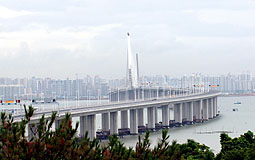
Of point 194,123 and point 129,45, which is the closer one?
point 194,123

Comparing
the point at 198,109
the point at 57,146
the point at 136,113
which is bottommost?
the point at 198,109

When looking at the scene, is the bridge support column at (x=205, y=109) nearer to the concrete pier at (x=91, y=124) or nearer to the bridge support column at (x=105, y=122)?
the bridge support column at (x=105, y=122)

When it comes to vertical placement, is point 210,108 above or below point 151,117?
below

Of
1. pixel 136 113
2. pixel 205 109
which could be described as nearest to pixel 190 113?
pixel 205 109

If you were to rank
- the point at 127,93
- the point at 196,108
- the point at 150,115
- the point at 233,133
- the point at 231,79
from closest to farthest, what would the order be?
the point at 233,133 < the point at 150,115 < the point at 196,108 < the point at 127,93 < the point at 231,79

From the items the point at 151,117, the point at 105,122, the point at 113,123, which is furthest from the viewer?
the point at 151,117

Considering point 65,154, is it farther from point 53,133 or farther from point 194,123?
point 194,123

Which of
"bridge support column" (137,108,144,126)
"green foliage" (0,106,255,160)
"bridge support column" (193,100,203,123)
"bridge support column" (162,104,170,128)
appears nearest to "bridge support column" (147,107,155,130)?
"bridge support column" (137,108,144,126)

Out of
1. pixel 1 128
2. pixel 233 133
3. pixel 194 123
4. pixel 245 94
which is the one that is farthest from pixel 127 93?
pixel 245 94

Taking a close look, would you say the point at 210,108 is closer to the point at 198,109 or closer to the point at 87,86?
the point at 198,109

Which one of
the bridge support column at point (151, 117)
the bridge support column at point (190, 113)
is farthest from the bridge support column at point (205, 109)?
the bridge support column at point (151, 117)
